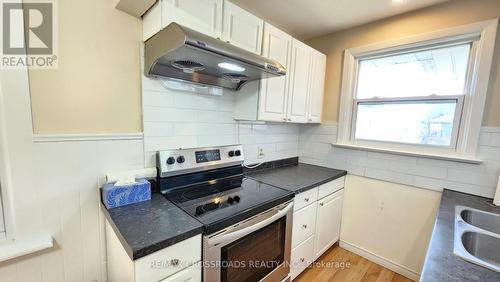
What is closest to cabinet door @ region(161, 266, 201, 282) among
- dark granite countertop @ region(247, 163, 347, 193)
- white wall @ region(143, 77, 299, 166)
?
white wall @ region(143, 77, 299, 166)

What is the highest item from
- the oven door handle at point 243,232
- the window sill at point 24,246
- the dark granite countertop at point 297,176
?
the dark granite countertop at point 297,176

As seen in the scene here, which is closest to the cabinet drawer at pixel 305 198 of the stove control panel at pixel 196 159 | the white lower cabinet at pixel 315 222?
the white lower cabinet at pixel 315 222

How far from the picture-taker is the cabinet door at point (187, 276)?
94 cm

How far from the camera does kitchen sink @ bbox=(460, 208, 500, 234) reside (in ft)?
4.31

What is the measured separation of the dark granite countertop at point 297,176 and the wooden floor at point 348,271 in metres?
0.85

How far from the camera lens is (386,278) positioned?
6.21 feet

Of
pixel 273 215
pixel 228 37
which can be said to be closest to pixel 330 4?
pixel 228 37

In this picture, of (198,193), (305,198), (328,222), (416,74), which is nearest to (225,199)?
(198,193)

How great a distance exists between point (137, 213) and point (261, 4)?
5.98ft

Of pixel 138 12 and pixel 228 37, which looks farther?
pixel 228 37

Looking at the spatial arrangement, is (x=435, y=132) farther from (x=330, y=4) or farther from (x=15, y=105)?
A: (x=15, y=105)

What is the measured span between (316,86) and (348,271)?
6.08ft

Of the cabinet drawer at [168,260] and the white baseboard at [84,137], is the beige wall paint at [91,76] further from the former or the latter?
the cabinet drawer at [168,260]

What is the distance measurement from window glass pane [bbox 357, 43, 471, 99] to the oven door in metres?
1.51
